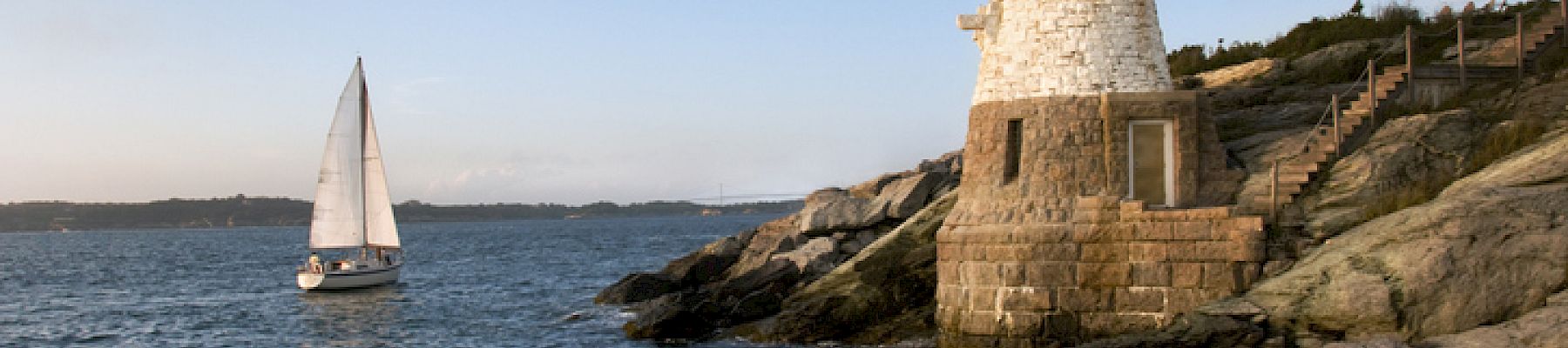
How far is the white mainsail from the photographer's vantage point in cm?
5281

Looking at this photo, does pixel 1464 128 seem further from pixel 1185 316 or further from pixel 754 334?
pixel 754 334

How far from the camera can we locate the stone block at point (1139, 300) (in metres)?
Result: 19.8

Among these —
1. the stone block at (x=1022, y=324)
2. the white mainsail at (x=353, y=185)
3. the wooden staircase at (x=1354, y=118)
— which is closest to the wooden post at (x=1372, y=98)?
the wooden staircase at (x=1354, y=118)

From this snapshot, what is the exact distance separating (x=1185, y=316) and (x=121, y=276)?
5726 centimetres

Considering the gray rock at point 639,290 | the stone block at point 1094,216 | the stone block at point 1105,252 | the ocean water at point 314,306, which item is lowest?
the ocean water at point 314,306

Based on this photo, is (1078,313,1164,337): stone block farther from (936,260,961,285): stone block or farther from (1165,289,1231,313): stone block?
(936,260,961,285): stone block

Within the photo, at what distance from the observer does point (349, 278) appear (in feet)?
166

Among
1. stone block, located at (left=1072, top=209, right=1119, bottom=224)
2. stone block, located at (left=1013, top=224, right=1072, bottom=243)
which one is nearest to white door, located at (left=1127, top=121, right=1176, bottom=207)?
stone block, located at (left=1072, top=209, right=1119, bottom=224)

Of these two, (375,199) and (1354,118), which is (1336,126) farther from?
(375,199)

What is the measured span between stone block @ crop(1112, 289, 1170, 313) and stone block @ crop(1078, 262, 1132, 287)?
0.13m

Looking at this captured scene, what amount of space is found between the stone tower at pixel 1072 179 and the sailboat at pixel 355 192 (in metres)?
34.3

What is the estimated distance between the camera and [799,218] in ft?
126

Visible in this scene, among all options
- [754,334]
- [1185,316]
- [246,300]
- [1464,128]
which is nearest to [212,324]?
[246,300]

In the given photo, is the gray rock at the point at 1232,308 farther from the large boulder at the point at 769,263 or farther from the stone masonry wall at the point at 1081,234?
the large boulder at the point at 769,263
